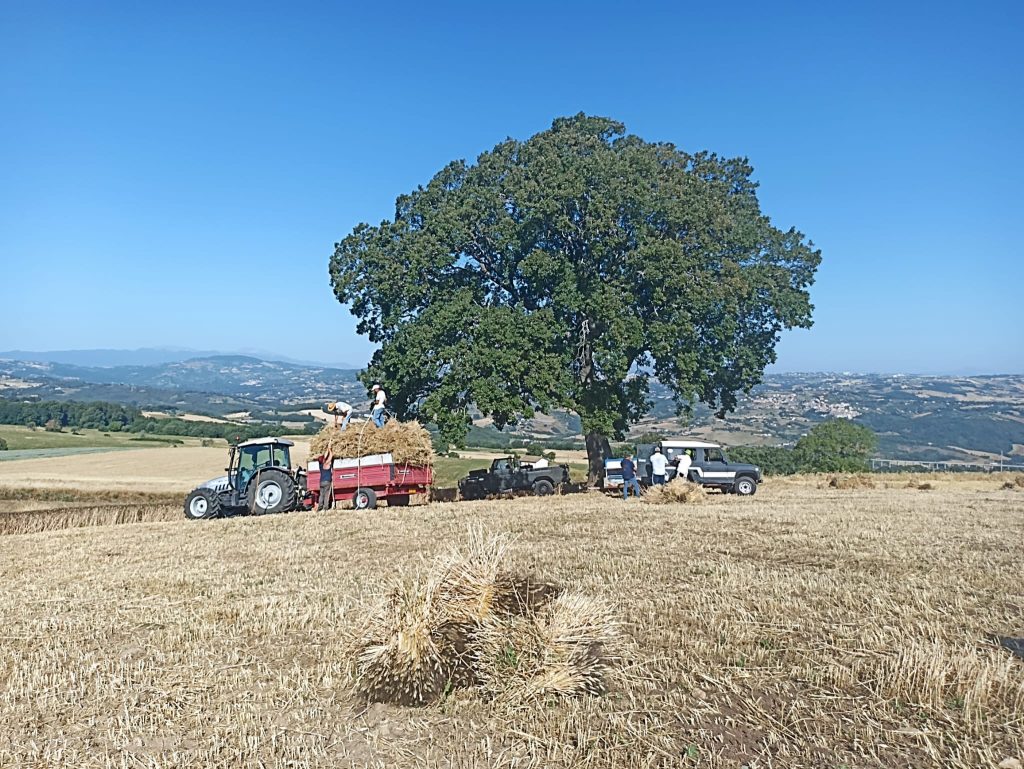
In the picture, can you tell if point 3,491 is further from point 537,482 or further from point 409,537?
→ point 409,537

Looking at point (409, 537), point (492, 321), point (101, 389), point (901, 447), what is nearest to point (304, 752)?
point (409, 537)

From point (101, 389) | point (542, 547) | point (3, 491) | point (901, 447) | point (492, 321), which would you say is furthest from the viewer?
point (101, 389)

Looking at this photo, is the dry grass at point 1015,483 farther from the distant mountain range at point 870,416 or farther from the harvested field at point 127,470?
the harvested field at point 127,470

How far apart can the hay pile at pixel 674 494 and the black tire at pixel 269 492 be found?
962 centimetres

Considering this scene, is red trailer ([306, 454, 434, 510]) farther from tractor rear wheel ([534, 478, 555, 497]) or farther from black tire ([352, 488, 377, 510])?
tractor rear wheel ([534, 478, 555, 497])

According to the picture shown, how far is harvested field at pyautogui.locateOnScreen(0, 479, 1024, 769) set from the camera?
16.0 feet

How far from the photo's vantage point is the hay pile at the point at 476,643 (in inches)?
220

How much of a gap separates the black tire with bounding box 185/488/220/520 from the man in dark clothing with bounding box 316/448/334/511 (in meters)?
2.54

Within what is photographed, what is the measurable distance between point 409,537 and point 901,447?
82.2 metres

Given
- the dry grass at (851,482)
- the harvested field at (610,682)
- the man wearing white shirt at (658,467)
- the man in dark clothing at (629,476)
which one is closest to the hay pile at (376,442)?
the man in dark clothing at (629,476)

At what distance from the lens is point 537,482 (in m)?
24.7

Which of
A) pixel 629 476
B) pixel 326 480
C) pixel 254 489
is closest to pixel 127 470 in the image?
pixel 254 489

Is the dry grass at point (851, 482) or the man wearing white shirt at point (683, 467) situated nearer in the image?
the man wearing white shirt at point (683, 467)

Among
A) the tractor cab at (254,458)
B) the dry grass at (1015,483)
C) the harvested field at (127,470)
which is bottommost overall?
the harvested field at (127,470)
